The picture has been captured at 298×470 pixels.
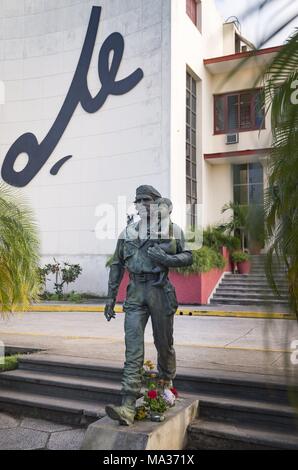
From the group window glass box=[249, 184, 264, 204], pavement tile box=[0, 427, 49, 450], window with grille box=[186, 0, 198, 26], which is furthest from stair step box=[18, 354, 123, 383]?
window with grille box=[186, 0, 198, 26]

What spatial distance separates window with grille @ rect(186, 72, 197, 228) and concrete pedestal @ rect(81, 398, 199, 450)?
45.0ft

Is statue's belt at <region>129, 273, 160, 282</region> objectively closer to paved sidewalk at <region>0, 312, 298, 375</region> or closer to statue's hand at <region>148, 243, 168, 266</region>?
statue's hand at <region>148, 243, 168, 266</region>

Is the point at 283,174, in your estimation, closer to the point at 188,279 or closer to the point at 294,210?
the point at 294,210

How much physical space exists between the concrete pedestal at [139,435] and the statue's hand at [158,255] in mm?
1298

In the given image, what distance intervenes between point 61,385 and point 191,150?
1396 centimetres

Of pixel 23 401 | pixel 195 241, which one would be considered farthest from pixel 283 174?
pixel 195 241

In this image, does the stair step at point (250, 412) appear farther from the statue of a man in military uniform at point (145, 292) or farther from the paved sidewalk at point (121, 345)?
the statue of a man in military uniform at point (145, 292)

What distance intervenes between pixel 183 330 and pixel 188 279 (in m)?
4.67

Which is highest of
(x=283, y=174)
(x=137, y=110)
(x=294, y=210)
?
(x=137, y=110)

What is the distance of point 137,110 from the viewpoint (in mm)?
16391

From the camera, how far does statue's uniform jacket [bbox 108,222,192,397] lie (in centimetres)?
386

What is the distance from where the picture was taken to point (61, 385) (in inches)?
203

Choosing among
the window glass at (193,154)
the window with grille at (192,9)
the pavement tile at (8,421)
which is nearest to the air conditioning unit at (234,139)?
the pavement tile at (8,421)

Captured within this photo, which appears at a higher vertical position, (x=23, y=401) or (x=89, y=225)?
(x=89, y=225)
